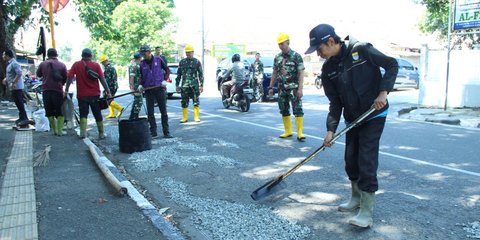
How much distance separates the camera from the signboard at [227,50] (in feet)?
125

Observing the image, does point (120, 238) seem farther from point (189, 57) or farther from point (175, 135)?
point (189, 57)

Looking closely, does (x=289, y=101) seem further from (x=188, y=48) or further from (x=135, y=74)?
(x=135, y=74)

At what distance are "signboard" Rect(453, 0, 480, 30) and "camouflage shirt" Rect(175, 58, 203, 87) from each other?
303 inches

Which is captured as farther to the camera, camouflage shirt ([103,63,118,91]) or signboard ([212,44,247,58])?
signboard ([212,44,247,58])

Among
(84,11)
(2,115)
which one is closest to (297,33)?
(84,11)

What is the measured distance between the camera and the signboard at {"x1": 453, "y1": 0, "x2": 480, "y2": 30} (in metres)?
12.1

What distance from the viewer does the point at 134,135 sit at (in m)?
7.22

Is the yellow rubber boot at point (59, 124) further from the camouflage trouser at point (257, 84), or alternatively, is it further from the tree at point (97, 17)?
the tree at point (97, 17)

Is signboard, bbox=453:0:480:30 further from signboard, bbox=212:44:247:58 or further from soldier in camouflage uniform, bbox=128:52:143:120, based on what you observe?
signboard, bbox=212:44:247:58

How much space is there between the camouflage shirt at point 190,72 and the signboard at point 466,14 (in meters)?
7.69

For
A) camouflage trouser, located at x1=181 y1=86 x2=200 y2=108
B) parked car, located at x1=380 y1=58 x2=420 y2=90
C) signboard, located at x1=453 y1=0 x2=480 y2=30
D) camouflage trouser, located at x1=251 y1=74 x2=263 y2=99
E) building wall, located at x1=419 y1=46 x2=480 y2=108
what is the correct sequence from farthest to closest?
1. parked car, located at x1=380 y1=58 x2=420 y2=90
2. camouflage trouser, located at x1=251 y1=74 x2=263 y2=99
3. building wall, located at x1=419 y1=46 x2=480 y2=108
4. signboard, located at x1=453 y1=0 x2=480 y2=30
5. camouflage trouser, located at x1=181 y1=86 x2=200 y2=108

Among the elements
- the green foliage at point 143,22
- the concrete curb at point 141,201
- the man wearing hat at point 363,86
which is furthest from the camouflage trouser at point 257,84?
the green foliage at point 143,22

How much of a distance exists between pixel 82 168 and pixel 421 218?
448 centimetres

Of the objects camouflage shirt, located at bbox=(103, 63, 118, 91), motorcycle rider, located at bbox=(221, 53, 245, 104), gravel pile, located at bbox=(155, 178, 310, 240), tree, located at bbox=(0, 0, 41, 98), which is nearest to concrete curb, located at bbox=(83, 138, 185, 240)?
gravel pile, located at bbox=(155, 178, 310, 240)
